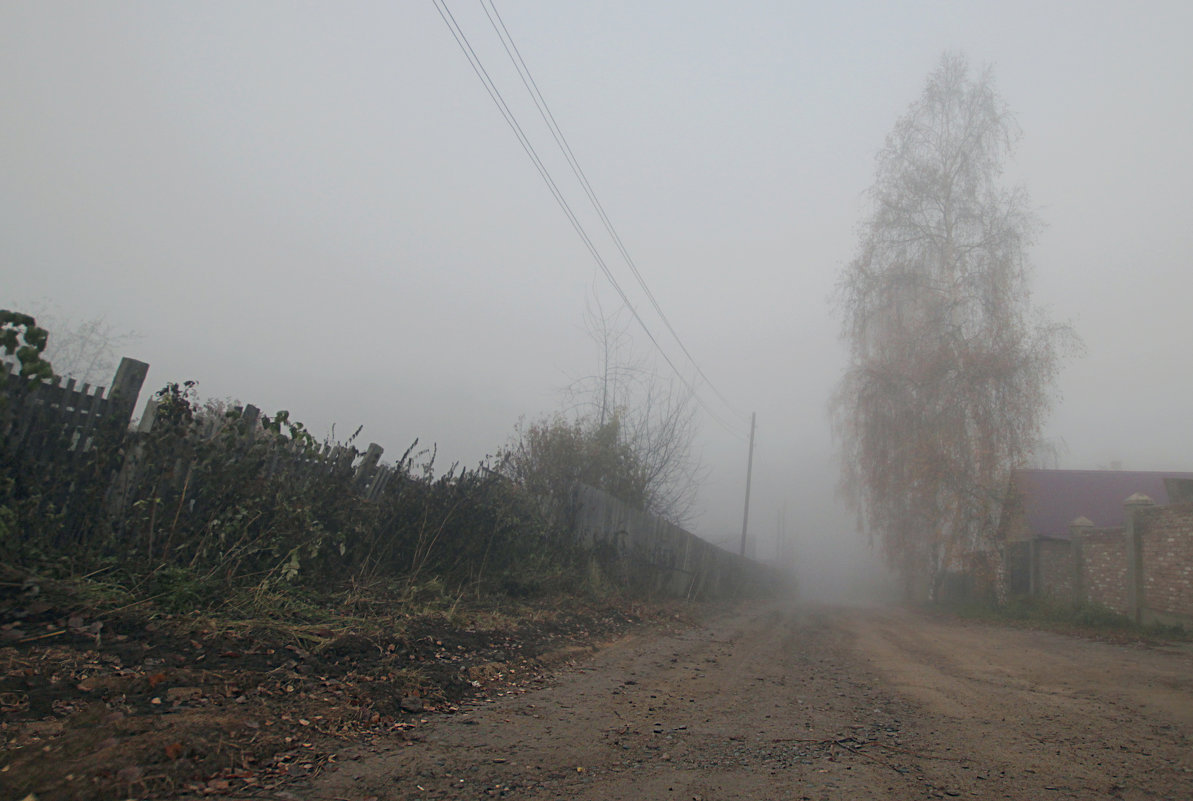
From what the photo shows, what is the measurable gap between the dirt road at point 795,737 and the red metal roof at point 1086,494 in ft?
63.3

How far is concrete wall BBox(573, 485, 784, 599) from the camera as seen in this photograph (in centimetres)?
1128

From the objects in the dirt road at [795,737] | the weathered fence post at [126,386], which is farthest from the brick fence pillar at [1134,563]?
the weathered fence post at [126,386]

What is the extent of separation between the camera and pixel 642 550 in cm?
1296

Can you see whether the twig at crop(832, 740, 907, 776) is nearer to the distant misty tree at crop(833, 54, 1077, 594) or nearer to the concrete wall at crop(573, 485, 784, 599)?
the concrete wall at crop(573, 485, 784, 599)

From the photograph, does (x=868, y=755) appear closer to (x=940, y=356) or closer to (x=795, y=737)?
(x=795, y=737)

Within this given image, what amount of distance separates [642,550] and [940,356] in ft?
34.2

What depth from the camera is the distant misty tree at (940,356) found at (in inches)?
681

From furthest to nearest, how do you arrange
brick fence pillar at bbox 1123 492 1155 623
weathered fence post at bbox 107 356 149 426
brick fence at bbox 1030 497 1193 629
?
brick fence pillar at bbox 1123 492 1155 623 < brick fence at bbox 1030 497 1193 629 < weathered fence post at bbox 107 356 149 426

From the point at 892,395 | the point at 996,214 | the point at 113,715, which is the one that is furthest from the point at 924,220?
the point at 113,715

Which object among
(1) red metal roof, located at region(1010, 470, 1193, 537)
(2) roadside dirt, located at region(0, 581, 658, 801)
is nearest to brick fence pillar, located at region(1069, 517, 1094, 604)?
(1) red metal roof, located at region(1010, 470, 1193, 537)

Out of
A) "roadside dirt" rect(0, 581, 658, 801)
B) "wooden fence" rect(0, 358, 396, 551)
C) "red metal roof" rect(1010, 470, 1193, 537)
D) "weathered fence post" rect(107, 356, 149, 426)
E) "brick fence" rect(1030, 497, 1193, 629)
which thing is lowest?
"roadside dirt" rect(0, 581, 658, 801)

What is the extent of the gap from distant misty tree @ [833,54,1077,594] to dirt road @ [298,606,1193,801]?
10.8 metres

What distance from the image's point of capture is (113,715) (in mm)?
2986

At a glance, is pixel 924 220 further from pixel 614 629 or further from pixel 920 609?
pixel 614 629
